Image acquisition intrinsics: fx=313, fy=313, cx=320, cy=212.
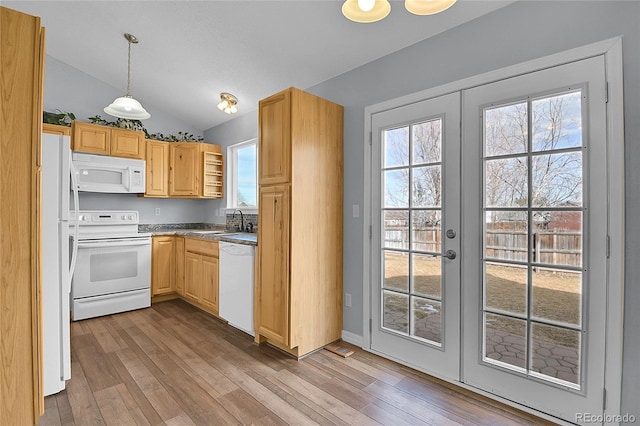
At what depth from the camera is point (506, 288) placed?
1982 mm

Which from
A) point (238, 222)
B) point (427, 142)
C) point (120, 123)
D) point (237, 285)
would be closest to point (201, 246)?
point (238, 222)

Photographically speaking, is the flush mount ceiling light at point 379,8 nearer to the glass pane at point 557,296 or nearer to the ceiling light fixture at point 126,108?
the glass pane at point 557,296

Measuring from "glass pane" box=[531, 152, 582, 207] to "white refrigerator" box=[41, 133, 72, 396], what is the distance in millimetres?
2947

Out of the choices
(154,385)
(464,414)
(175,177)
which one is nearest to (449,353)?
(464,414)

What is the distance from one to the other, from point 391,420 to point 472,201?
1450mm

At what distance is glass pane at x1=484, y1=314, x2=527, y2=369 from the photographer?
1.93 metres

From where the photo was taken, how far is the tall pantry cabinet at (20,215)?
Answer: 149 cm

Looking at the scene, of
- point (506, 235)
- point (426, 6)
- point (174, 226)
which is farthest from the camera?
point (174, 226)

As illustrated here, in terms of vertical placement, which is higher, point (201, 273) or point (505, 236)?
point (505, 236)

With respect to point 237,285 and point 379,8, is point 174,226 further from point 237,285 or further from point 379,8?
point 379,8

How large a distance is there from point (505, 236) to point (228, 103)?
319cm

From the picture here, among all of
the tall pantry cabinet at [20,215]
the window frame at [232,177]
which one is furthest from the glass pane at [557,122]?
the window frame at [232,177]

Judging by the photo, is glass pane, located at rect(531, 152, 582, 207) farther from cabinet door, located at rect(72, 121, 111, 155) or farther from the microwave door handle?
cabinet door, located at rect(72, 121, 111, 155)

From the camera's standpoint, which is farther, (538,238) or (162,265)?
(162,265)
